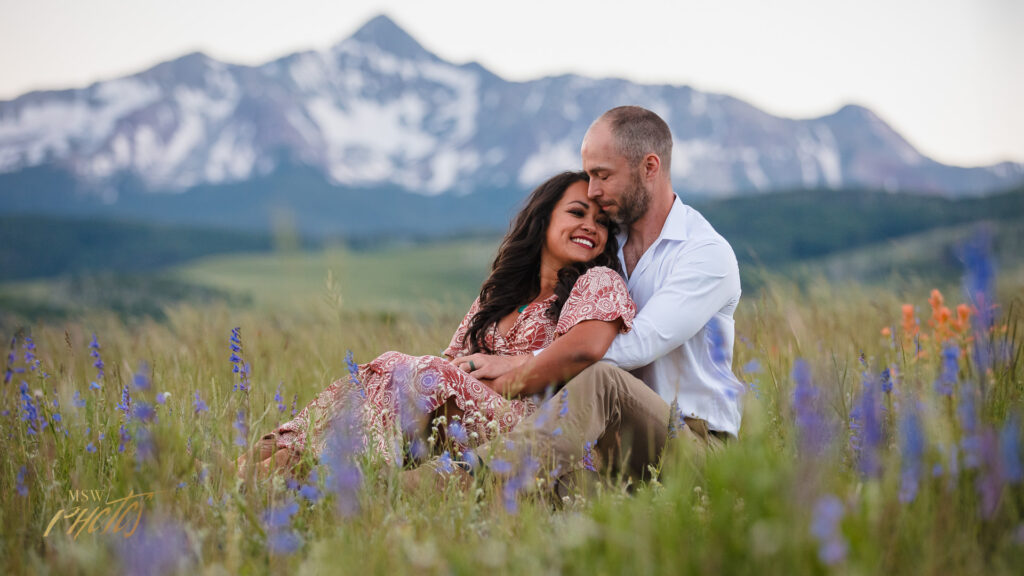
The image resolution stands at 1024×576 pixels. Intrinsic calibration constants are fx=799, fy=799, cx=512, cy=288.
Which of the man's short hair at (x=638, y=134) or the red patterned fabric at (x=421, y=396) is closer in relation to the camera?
the red patterned fabric at (x=421, y=396)

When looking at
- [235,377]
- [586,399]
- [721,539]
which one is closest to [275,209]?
[586,399]

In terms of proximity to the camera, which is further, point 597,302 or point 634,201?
point 634,201

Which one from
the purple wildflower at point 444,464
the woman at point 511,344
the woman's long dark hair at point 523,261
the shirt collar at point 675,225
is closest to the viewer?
the purple wildflower at point 444,464

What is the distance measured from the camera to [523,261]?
13.5ft

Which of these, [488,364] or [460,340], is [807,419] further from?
[460,340]

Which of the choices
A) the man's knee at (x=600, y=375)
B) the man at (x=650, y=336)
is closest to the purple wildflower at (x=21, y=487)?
the man at (x=650, y=336)

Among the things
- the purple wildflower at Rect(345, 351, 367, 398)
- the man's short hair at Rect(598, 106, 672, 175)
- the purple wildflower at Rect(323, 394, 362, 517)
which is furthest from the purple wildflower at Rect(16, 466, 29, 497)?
the man's short hair at Rect(598, 106, 672, 175)

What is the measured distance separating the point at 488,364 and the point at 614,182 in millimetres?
1150

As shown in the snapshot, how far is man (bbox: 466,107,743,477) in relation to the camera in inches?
116

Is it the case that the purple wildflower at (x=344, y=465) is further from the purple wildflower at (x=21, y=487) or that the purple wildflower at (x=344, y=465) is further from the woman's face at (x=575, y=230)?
the woman's face at (x=575, y=230)

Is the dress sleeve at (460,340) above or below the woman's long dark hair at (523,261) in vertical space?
below

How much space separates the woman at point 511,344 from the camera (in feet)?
10.3

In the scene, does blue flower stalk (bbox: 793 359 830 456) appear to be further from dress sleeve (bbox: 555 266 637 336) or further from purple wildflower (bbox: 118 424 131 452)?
purple wildflower (bbox: 118 424 131 452)

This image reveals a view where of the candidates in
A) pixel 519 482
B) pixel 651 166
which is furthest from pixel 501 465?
pixel 651 166
